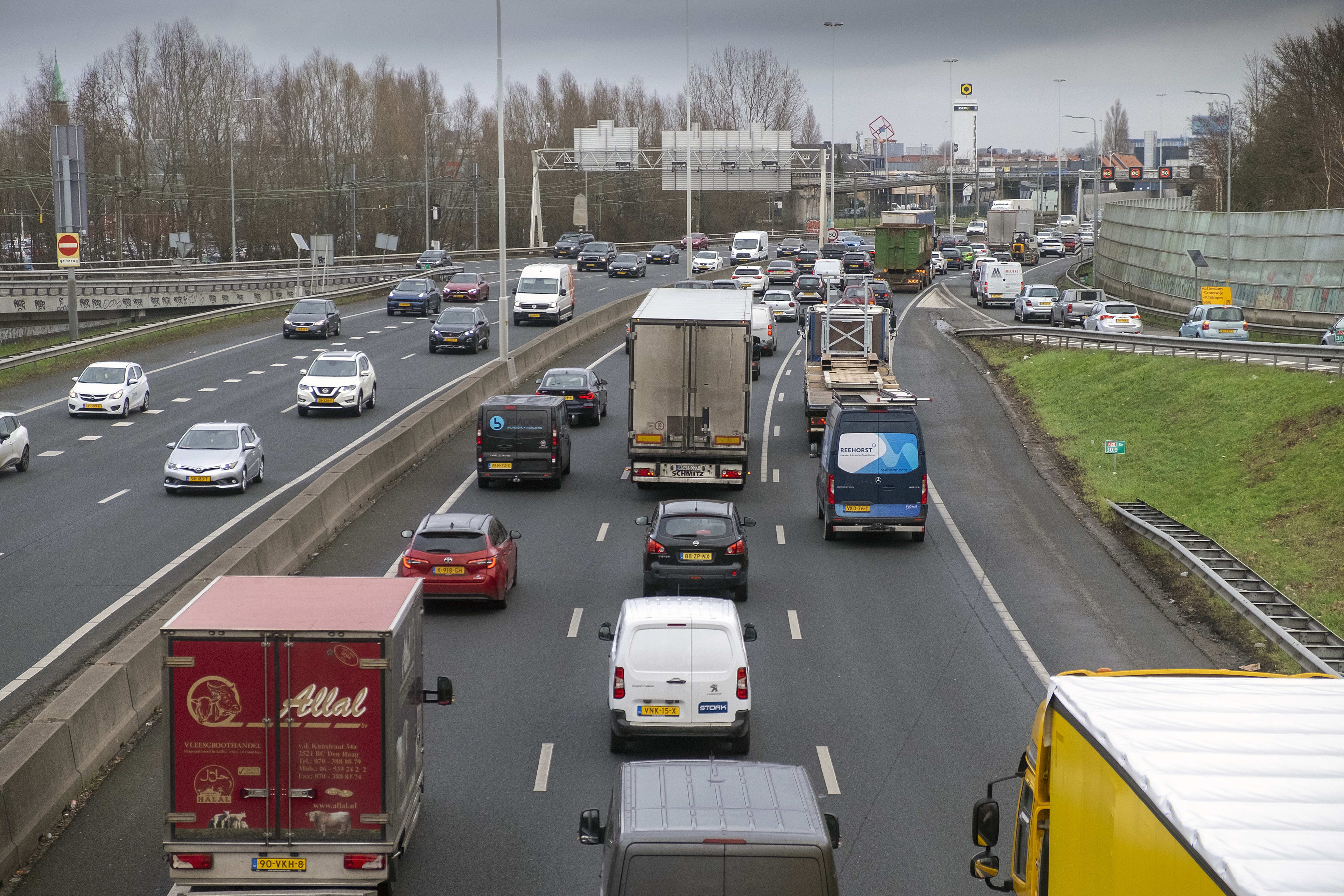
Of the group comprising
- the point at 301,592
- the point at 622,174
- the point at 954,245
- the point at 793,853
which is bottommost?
the point at 793,853

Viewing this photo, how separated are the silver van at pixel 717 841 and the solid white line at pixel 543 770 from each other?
208 inches

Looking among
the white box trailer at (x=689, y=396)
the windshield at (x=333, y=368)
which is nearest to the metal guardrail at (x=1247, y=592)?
the white box trailer at (x=689, y=396)

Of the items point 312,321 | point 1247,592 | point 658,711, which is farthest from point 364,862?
point 312,321

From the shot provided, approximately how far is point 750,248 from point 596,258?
10.2 m

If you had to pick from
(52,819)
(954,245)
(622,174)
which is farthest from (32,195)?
(52,819)

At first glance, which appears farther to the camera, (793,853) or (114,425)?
(114,425)

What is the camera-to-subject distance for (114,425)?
37.5 meters

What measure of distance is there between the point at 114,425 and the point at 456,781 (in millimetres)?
26772

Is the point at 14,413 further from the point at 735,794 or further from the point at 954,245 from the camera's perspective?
the point at 954,245

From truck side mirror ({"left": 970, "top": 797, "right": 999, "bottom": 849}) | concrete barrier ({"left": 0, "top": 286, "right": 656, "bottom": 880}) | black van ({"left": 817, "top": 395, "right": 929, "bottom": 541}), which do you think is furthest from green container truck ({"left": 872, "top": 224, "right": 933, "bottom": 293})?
truck side mirror ({"left": 970, "top": 797, "right": 999, "bottom": 849})

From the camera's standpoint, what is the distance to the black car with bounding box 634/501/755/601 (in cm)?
2123

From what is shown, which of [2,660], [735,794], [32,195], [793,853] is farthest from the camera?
[32,195]

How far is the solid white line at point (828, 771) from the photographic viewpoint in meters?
14.3

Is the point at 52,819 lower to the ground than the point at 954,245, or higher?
lower
